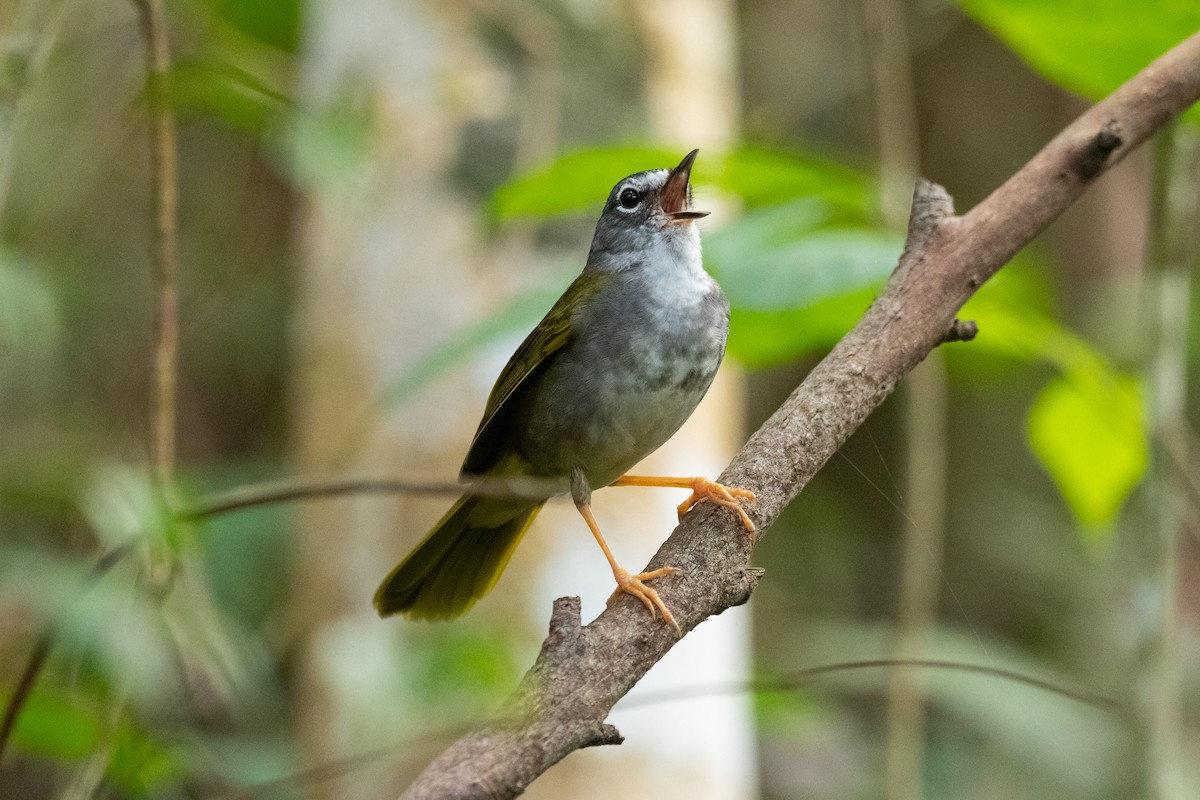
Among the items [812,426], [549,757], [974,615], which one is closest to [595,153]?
[812,426]

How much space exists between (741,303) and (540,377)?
1.91 ft

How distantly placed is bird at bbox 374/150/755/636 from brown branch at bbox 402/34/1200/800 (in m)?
0.58

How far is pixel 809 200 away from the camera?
2.71 meters

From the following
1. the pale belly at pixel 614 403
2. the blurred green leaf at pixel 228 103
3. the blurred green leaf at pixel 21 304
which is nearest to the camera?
the pale belly at pixel 614 403

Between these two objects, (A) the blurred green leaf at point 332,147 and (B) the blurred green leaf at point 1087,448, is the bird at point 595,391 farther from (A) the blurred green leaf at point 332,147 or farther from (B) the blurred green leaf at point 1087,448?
(A) the blurred green leaf at point 332,147

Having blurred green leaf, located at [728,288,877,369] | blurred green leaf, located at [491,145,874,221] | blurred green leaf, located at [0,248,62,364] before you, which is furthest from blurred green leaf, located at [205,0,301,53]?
blurred green leaf, located at [728,288,877,369]

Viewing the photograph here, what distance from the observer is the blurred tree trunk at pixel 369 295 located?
404cm

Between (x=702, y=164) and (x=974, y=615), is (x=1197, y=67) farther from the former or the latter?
(x=974, y=615)

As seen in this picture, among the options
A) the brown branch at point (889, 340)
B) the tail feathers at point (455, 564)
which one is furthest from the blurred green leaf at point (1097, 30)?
the tail feathers at point (455, 564)

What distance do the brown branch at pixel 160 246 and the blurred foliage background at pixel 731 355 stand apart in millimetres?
185

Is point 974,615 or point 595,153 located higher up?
point 974,615

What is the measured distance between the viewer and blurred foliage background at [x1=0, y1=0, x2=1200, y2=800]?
2.63m

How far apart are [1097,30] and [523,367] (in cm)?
136

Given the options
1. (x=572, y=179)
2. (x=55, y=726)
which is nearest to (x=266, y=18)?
(x=572, y=179)
